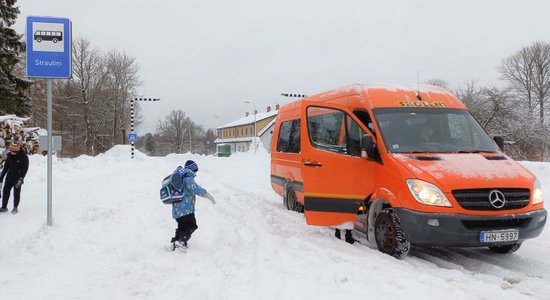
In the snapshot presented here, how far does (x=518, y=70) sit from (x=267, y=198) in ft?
163

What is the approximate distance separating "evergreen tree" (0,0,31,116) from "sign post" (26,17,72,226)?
54.0 ft

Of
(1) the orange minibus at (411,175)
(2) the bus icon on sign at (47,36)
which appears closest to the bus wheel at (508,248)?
(1) the orange minibus at (411,175)

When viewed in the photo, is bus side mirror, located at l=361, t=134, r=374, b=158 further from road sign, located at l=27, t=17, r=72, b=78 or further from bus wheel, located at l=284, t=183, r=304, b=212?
road sign, located at l=27, t=17, r=72, b=78

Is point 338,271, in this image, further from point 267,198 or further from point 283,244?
point 267,198

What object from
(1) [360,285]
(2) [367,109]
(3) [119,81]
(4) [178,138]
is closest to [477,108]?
(2) [367,109]

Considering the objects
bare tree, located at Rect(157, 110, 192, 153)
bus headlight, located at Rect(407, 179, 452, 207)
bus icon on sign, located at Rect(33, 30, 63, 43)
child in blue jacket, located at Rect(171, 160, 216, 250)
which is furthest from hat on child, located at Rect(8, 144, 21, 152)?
bare tree, located at Rect(157, 110, 192, 153)

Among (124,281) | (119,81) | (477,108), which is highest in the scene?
(119,81)

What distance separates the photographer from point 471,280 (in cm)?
460

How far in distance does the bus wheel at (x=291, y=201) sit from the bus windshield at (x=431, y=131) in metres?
3.64

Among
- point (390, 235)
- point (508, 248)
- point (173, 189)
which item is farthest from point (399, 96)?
point (173, 189)

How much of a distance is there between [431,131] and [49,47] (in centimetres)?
655

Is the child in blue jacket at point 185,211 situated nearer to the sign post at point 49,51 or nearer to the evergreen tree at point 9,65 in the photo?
the sign post at point 49,51

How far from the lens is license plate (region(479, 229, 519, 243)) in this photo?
200 inches

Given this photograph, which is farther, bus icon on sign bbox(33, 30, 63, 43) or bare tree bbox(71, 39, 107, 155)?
bare tree bbox(71, 39, 107, 155)
